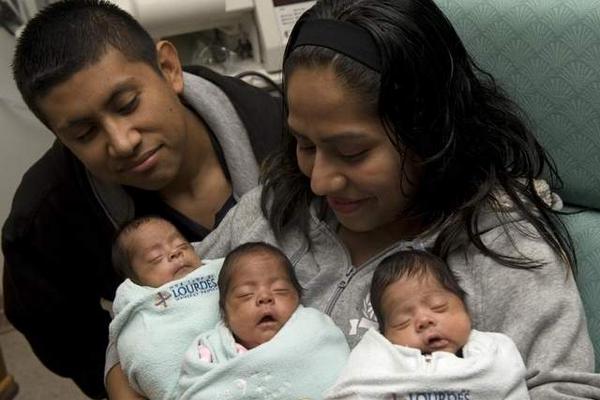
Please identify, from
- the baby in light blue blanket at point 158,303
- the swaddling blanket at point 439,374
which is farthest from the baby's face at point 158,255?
the swaddling blanket at point 439,374

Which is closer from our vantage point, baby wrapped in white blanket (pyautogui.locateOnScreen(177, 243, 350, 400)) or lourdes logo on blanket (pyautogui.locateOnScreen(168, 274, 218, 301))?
baby wrapped in white blanket (pyautogui.locateOnScreen(177, 243, 350, 400))

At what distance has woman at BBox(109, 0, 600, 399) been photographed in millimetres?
1104

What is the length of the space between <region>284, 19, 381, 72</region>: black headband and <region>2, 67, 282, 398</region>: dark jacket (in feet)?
2.06

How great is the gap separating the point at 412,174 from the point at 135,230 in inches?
23.7

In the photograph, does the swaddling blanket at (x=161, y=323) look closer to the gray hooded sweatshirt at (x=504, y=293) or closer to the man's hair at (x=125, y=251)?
the man's hair at (x=125, y=251)

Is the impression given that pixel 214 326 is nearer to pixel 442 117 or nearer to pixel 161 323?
pixel 161 323

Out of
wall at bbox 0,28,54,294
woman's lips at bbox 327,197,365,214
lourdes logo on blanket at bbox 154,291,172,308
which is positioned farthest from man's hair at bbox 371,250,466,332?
wall at bbox 0,28,54,294

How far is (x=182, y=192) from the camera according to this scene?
1742 mm

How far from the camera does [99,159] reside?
1.51 metres

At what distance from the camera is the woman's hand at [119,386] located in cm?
143

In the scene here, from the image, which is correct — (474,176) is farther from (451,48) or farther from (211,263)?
(211,263)

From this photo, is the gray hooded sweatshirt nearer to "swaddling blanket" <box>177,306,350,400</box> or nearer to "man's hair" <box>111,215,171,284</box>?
"swaddling blanket" <box>177,306,350,400</box>

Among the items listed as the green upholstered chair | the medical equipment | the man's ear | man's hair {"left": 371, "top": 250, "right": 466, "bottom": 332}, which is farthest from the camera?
the medical equipment

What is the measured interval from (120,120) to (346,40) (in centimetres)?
58
